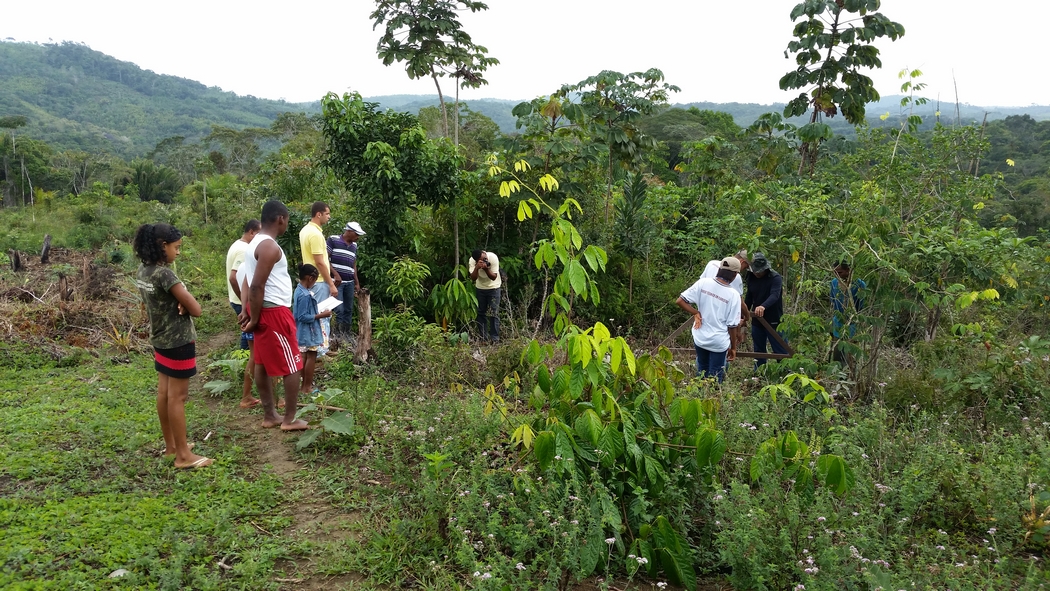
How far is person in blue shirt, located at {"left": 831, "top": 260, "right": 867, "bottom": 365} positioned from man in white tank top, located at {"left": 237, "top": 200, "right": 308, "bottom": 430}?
14.1 feet

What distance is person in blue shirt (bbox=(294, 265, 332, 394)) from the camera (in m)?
5.27

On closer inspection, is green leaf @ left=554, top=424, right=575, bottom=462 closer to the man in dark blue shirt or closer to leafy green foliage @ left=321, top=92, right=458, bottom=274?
the man in dark blue shirt

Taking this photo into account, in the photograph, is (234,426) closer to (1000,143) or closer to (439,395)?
(439,395)

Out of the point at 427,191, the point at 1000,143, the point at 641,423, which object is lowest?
the point at 641,423

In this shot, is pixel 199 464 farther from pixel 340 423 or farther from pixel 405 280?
pixel 405 280

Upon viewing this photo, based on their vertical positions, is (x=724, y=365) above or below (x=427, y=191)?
below

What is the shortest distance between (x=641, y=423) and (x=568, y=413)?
38 centimetres

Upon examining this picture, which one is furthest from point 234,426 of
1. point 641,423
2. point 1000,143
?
point 1000,143

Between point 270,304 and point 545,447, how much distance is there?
97.1 inches

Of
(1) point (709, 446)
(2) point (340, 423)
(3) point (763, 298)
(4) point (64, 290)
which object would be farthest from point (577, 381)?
(4) point (64, 290)

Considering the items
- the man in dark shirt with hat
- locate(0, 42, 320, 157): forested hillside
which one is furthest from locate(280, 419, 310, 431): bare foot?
locate(0, 42, 320, 157): forested hillside

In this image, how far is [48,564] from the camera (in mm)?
2865

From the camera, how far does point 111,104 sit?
347ft

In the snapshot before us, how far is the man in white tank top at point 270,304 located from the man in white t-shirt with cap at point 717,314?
3.34m
